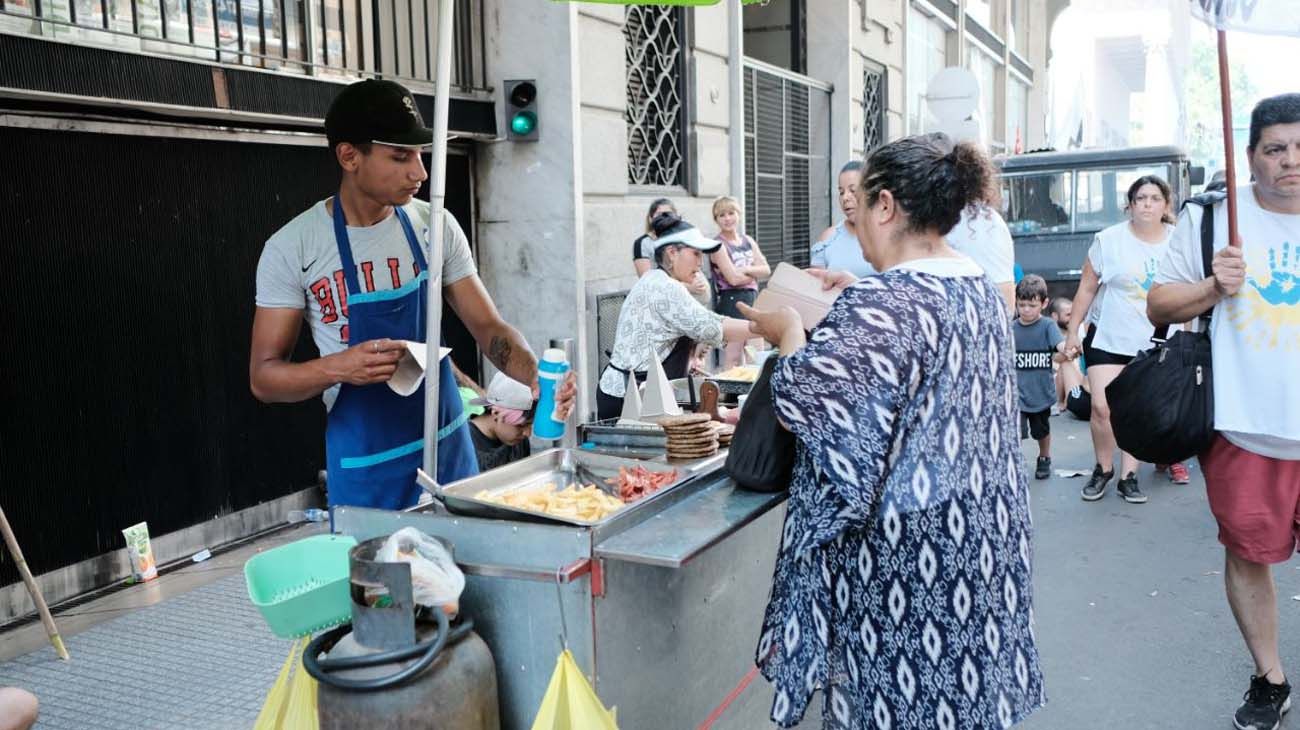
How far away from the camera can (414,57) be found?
25.0 ft

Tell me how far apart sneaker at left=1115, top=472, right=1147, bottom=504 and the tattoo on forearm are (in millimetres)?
5330

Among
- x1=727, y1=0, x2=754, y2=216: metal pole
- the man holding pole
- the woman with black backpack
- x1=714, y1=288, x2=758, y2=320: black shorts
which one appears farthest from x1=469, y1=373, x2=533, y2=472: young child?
x1=727, y1=0, x2=754, y2=216: metal pole

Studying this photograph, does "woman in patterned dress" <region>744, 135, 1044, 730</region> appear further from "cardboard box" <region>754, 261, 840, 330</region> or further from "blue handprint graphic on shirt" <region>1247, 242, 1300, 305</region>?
"blue handprint graphic on shirt" <region>1247, 242, 1300, 305</region>

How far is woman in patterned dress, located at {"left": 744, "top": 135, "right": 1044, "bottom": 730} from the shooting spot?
2502 mm

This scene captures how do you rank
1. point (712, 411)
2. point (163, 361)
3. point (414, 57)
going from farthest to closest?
point (414, 57), point (163, 361), point (712, 411)

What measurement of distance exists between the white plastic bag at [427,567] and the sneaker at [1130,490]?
6.11m

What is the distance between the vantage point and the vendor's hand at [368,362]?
10.1 feet

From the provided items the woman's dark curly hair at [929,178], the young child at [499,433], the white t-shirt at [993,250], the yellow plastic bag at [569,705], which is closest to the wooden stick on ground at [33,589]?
the young child at [499,433]

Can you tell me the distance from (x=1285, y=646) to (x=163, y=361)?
17.5 ft

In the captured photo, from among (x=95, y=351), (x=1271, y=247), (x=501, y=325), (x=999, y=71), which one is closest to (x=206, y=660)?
(x=95, y=351)

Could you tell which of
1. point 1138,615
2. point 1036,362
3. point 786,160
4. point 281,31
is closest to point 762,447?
point 1138,615

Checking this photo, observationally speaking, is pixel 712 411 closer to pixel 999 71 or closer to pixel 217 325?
pixel 217 325

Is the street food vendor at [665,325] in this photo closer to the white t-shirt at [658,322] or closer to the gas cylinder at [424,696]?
the white t-shirt at [658,322]

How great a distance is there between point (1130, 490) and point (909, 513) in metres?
5.70
